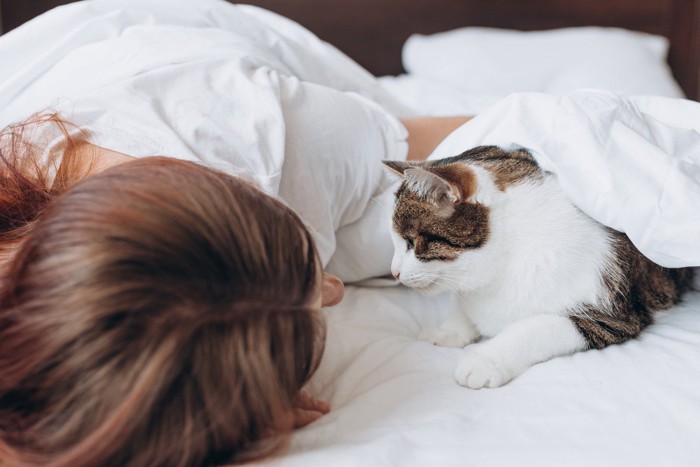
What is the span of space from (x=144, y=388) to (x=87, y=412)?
0.05 meters

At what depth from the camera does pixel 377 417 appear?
27.3 inches

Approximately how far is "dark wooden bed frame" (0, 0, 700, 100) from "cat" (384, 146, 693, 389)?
126 cm

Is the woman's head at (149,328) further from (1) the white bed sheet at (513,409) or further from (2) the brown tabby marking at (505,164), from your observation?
(2) the brown tabby marking at (505,164)

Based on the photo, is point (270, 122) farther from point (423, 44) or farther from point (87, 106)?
point (423, 44)

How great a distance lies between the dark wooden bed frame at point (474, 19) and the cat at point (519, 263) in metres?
1.26

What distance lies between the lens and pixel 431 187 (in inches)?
34.4

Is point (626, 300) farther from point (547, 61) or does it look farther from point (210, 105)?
point (547, 61)

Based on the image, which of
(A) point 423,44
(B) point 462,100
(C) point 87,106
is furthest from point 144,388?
(A) point 423,44

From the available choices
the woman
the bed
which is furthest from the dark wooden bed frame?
the woman

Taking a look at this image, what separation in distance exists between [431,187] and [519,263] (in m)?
0.16

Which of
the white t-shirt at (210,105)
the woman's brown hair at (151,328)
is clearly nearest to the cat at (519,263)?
the white t-shirt at (210,105)

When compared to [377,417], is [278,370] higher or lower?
higher

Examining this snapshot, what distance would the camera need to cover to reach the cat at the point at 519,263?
828mm

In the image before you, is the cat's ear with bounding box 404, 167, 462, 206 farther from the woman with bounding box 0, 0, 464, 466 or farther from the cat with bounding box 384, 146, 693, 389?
the woman with bounding box 0, 0, 464, 466
